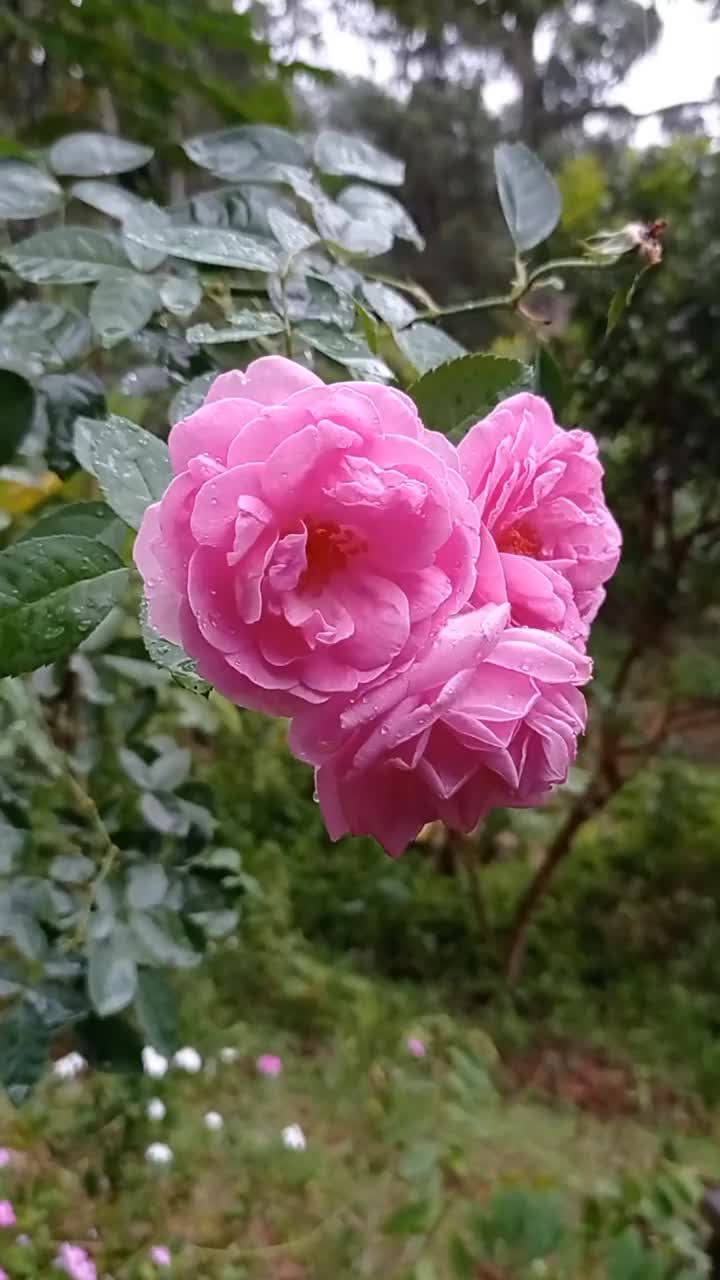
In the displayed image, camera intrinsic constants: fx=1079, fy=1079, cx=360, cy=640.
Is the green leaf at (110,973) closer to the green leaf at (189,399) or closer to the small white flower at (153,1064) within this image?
the green leaf at (189,399)

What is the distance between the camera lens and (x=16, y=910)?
0.72 meters

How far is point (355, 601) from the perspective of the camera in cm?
28

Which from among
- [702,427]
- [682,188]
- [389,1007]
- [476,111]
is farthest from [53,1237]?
[476,111]

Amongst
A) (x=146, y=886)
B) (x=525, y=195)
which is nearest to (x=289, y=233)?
(x=525, y=195)

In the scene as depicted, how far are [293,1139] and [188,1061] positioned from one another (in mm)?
150

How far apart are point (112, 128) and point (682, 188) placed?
1.09 meters

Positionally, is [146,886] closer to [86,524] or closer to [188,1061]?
[86,524]

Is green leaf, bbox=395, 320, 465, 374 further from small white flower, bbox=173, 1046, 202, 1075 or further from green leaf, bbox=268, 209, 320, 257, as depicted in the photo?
small white flower, bbox=173, 1046, 202, 1075

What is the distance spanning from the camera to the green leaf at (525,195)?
51 centimetres

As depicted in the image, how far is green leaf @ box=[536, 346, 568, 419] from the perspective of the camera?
49 cm

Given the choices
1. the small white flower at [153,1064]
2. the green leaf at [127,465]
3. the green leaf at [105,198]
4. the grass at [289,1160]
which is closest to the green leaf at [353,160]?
the green leaf at [105,198]

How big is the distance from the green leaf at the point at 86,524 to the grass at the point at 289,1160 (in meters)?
0.79

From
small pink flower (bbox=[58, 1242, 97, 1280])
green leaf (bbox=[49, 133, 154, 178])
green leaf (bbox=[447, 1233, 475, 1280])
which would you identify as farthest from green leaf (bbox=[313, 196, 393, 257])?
small pink flower (bbox=[58, 1242, 97, 1280])

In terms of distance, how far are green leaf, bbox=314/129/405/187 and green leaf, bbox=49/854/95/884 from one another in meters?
0.50
